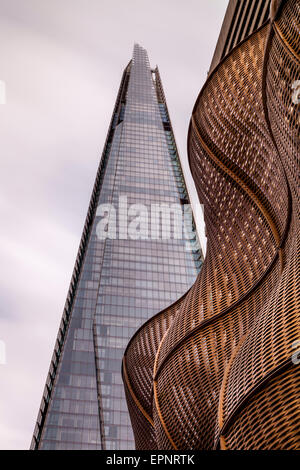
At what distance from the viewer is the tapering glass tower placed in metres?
64.6

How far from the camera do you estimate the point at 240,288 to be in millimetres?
19391

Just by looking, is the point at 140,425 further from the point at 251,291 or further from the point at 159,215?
the point at 159,215

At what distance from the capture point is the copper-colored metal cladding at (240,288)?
10625 mm

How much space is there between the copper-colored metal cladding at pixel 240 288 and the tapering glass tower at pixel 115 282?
38456mm

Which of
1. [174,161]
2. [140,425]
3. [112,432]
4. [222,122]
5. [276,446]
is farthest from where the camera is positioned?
[174,161]

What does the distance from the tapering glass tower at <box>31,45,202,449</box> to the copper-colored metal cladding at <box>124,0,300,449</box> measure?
38.5 meters

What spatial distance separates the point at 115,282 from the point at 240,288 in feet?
209

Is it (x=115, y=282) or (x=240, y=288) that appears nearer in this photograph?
(x=240, y=288)

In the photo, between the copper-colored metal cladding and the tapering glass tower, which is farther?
the tapering glass tower

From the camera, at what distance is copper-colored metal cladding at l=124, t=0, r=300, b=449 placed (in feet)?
34.9
